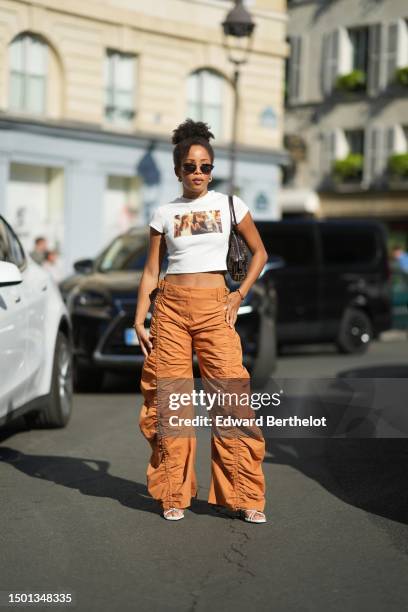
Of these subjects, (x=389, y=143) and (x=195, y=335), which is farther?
(x=389, y=143)

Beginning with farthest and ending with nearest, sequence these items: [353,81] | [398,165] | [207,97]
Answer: [353,81], [398,165], [207,97]

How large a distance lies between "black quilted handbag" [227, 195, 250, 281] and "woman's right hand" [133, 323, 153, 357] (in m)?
0.49

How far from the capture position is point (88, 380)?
1238 centimetres

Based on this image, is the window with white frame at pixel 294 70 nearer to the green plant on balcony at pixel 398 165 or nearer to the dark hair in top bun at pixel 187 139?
the green plant on balcony at pixel 398 165

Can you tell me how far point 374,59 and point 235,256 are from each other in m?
34.7

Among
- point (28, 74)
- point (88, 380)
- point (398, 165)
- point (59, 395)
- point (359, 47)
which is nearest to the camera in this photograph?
point (59, 395)

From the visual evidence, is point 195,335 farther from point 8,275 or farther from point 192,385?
point 8,275

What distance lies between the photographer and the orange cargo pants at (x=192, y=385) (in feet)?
19.4

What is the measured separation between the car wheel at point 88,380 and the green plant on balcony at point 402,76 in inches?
1116

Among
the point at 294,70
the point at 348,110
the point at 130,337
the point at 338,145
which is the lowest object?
the point at 130,337

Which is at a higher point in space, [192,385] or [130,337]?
[192,385]

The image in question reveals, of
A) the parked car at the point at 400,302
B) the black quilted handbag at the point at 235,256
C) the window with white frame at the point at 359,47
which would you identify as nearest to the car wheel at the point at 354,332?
the parked car at the point at 400,302

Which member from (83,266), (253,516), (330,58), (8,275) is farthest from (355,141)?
(253,516)

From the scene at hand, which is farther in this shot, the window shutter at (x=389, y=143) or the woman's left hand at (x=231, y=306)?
the window shutter at (x=389, y=143)
